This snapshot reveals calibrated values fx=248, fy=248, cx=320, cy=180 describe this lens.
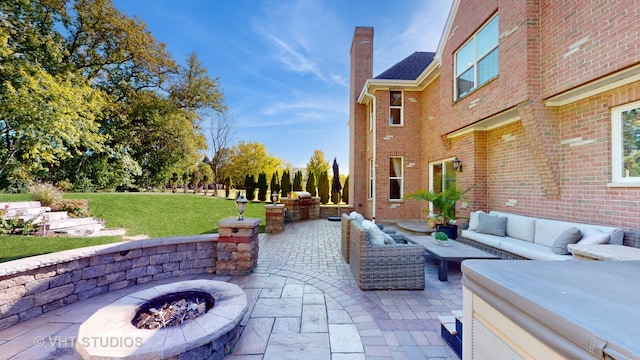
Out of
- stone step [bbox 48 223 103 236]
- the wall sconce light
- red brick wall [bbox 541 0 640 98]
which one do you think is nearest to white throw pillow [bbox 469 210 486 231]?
the wall sconce light

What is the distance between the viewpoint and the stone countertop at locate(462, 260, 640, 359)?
0.78 metres

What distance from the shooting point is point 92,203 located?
352 inches

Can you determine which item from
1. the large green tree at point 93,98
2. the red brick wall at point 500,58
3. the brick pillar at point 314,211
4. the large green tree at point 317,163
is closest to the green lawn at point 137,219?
the brick pillar at point 314,211

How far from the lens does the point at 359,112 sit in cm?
1211

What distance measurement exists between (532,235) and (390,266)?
3.52 m

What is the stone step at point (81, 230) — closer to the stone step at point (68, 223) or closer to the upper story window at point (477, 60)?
the stone step at point (68, 223)

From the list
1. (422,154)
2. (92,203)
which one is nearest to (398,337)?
(422,154)

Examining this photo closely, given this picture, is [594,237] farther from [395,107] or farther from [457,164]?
[395,107]

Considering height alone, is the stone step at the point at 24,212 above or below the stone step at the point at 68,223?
above

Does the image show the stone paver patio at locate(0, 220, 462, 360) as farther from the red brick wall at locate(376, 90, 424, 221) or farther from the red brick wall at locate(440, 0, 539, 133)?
the red brick wall at locate(376, 90, 424, 221)

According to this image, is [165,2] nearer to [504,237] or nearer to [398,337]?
[398,337]

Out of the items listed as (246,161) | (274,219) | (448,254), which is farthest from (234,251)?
(246,161)

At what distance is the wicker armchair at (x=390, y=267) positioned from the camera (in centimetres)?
387

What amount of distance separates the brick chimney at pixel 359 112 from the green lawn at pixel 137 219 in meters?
4.78
